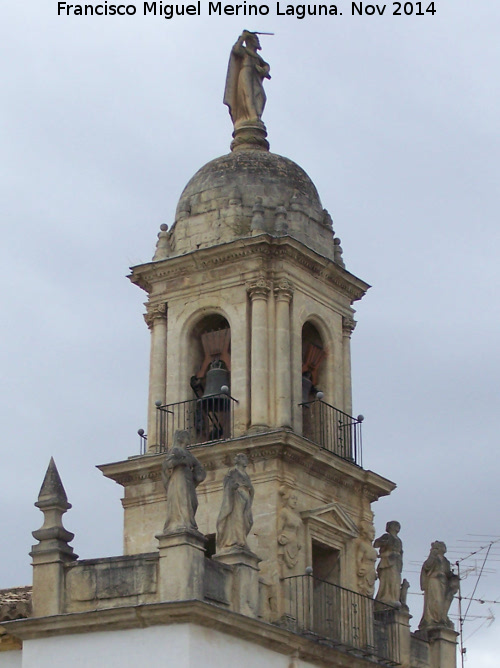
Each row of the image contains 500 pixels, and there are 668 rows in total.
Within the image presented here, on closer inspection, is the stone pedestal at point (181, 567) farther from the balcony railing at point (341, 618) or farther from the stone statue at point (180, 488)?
the balcony railing at point (341, 618)

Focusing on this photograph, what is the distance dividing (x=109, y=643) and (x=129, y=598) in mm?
774

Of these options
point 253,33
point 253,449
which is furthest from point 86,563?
point 253,33

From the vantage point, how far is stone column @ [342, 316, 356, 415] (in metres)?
36.9

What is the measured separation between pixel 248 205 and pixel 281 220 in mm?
895

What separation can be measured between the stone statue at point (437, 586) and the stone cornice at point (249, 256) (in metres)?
5.32

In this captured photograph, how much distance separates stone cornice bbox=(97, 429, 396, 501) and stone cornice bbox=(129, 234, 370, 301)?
12.1ft

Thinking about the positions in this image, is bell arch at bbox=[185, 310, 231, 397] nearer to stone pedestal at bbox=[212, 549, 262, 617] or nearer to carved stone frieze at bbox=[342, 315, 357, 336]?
carved stone frieze at bbox=[342, 315, 357, 336]

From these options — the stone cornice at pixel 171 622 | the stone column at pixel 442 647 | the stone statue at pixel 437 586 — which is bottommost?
the stone cornice at pixel 171 622

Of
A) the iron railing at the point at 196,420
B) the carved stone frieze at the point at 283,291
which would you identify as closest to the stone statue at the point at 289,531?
the iron railing at the point at 196,420

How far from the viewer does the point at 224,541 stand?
105ft

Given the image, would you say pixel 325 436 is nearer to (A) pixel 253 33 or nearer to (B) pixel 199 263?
(B) pixel 199 263

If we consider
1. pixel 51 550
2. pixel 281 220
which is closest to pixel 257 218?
pixel 281 220

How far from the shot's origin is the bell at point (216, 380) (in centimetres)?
3559

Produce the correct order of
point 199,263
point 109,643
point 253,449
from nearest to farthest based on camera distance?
1. point 109,643
2. point 253,449
3. point 199,263
